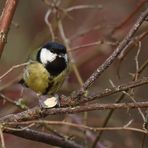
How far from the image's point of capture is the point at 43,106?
4.45 ft

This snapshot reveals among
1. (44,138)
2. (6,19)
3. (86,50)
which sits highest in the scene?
(86,50)

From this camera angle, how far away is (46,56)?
2004mm

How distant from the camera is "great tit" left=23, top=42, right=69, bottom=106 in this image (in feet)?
6.50

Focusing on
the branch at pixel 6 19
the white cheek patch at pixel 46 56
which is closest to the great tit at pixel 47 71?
the white cheek patch at pixel 46 56

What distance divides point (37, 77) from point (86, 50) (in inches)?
40.1

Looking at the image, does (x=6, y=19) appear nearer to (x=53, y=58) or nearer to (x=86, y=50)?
(x=53, y=58)

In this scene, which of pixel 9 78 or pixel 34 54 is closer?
pixel 34 54

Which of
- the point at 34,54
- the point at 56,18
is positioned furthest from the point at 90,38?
the point at 34,54

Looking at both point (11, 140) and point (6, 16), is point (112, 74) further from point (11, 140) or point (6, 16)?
point (6, 16)

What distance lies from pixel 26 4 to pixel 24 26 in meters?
0.18

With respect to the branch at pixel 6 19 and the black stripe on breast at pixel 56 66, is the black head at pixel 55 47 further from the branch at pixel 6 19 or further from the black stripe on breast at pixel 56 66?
the branch at pixel 6 19

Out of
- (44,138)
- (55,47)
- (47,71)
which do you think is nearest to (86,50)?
(47,71)

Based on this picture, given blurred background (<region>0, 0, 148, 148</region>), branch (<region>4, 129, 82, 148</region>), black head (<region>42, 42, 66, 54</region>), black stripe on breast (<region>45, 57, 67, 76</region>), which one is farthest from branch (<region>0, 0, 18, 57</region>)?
blurred background (<region>0, 0, 148, 148</region>)

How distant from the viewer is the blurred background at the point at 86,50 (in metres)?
2.49
